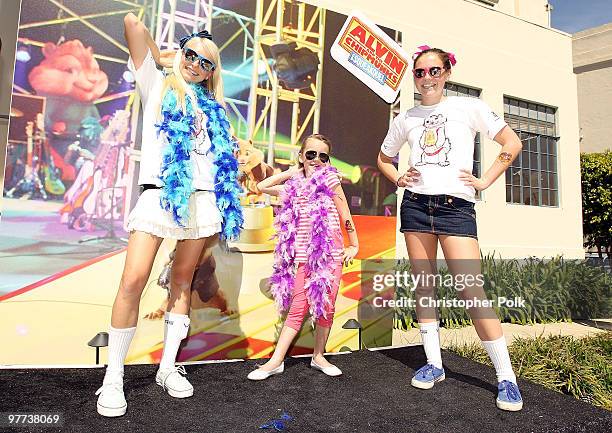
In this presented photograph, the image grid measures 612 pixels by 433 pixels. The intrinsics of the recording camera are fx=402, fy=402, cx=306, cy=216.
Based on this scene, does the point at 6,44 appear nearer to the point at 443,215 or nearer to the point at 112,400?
the point at 112,400

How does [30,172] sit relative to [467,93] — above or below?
below

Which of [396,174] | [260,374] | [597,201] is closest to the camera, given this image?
[260,374]

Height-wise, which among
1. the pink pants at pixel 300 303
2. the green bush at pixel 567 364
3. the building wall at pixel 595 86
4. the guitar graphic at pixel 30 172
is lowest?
the green bush at pixel 567 364

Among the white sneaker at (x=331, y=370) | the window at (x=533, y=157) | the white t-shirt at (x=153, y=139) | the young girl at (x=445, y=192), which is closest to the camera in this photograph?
the white t-shirt at (x=153, y=139)

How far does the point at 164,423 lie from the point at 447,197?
181cm

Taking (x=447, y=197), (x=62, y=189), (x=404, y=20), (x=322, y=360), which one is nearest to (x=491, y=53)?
(x=404, y=20)

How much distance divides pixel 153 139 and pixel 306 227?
3.60 ft

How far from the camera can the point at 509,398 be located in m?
2.10

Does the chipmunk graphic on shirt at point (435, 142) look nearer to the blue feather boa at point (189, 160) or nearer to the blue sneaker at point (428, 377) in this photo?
the blue feather boa at point (189, 160)

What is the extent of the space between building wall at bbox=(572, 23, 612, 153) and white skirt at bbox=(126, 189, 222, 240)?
15.7m

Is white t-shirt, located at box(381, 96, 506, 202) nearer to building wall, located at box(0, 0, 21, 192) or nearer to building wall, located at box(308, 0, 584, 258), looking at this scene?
building wall, located at box(0, 0, 21, 192)

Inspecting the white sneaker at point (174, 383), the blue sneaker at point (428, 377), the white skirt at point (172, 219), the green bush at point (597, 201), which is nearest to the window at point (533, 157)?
the green bush at point (597, 201)

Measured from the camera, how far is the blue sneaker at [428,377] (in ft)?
7.87

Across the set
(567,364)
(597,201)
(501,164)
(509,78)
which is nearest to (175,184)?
(501,164)
